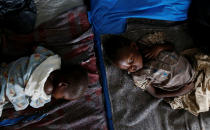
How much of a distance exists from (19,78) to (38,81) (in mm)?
133

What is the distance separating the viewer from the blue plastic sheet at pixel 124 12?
1.39 meters

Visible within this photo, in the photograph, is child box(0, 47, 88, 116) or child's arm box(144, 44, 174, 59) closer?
child box(0, 47, 88, 116)

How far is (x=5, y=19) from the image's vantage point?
1.26m

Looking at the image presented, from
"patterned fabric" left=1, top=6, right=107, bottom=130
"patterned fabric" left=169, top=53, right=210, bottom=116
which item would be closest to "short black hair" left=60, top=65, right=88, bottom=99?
"patterned fabric" left=1, top=6, right=107, bottom=130

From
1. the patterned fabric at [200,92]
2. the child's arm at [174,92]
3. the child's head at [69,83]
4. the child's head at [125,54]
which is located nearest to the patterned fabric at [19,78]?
the child's head at [69,83]

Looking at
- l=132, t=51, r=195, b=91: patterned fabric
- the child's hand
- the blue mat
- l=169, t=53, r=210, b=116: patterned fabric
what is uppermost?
the blue mat

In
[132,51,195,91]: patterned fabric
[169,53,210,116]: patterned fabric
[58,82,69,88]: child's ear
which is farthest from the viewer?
[169,53,210,116]: patterned fabric

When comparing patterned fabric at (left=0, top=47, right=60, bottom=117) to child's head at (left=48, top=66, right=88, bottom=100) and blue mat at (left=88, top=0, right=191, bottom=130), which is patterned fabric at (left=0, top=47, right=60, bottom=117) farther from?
blue mat at (left=88, top=0, right=191, bottom=130)

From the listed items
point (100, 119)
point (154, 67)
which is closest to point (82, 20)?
point (154, 67)

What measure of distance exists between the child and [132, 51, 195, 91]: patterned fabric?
15.3 inches

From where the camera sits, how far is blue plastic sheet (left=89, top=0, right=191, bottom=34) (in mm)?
1386

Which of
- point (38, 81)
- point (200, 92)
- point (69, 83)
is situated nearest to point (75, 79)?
point (69, 83)

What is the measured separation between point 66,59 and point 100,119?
528mm

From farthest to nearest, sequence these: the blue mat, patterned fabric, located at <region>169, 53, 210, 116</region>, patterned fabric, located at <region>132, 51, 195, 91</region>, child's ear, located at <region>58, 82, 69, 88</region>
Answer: the blue mat, patterned fabric, located at <region>169, 53, 210, 116</region>, patterned fabric, located at <region>132, 51, 195, 91</region>, child's ear, located at <region>58, 82, 69, 88</region>
